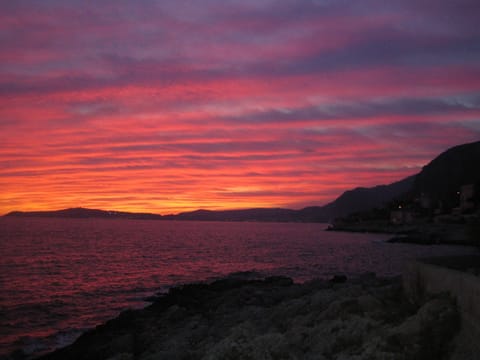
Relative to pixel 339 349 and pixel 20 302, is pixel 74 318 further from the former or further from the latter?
pixel 339 349

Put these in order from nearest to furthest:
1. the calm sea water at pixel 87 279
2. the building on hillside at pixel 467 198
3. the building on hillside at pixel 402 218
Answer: the calm sea water at pixel 87 279, the building on hillside at pixel 467 198, the building on hillside at pixel 402 218

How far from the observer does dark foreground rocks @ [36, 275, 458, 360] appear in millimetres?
10078

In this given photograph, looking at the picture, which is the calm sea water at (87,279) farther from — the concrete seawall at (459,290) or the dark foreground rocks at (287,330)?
the concrete seawall at (459,290)

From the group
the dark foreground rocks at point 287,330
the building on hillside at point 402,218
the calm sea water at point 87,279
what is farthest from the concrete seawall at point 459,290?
the building on hillside at point 402,218

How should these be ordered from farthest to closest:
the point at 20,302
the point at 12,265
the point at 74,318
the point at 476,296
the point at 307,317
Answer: the point at 12,265, the point at 20,302, the point at 74,318, the point at 307,317, the point at 476,296

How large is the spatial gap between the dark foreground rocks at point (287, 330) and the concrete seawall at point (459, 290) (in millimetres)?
312

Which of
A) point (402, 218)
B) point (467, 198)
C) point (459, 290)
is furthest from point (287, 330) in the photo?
point (402, 218)

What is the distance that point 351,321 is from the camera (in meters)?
12.4

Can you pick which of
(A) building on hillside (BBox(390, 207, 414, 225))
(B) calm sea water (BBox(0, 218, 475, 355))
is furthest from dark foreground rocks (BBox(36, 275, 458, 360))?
(A) building on hillside (BBox(390, 207, 414, 225))

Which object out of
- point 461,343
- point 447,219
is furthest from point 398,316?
point 447,219

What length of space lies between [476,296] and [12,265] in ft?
168

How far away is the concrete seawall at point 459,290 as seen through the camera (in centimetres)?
913

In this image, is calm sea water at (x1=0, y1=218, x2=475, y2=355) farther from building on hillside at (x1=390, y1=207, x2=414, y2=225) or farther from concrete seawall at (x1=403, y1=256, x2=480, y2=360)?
building on hillside at (x1=390, y1=207, x2=414, y2=225)

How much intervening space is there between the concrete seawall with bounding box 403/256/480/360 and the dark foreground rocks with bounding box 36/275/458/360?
312mm
